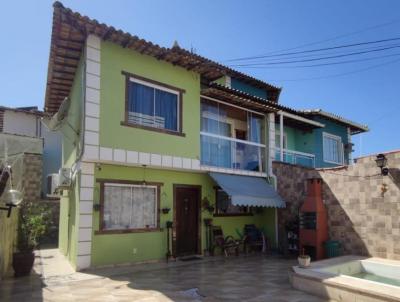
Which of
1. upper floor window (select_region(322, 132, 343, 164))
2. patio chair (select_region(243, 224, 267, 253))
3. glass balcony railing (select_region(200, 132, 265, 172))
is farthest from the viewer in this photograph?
upper floor window (select_region(322, 132, 343, 164))

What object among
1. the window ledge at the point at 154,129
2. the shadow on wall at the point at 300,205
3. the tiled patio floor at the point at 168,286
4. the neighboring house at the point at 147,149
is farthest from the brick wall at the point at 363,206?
the window ledge at the point at 154,129

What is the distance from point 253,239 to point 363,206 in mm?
5419

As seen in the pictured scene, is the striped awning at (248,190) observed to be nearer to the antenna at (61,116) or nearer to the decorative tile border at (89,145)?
the decorative tile border at (89,145)

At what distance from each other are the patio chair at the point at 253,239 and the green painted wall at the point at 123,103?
4.93m

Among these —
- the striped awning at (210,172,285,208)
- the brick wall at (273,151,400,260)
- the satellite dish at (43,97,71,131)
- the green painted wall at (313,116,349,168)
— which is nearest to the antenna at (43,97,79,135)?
the satellite dish at (43,97,71,131)

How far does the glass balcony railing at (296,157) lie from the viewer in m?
20.0

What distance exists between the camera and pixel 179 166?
558 inches

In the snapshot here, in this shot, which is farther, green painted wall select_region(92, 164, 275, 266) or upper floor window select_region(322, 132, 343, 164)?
upper floor window select_region(322, 132, 343, 164)

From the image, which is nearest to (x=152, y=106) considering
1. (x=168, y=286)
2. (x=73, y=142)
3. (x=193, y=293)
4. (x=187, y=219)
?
(x=73, y=142)

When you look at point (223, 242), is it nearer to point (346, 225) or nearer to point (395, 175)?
point (346, 225)

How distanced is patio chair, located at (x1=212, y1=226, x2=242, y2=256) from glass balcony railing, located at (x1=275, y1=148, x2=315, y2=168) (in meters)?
6.13

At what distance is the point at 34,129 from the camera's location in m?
25.2

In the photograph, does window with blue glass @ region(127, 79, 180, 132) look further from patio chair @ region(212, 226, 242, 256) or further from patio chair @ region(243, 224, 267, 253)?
patio chair @ region(243, 224, 267, 253)

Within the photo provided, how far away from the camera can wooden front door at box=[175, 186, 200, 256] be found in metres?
14.7
